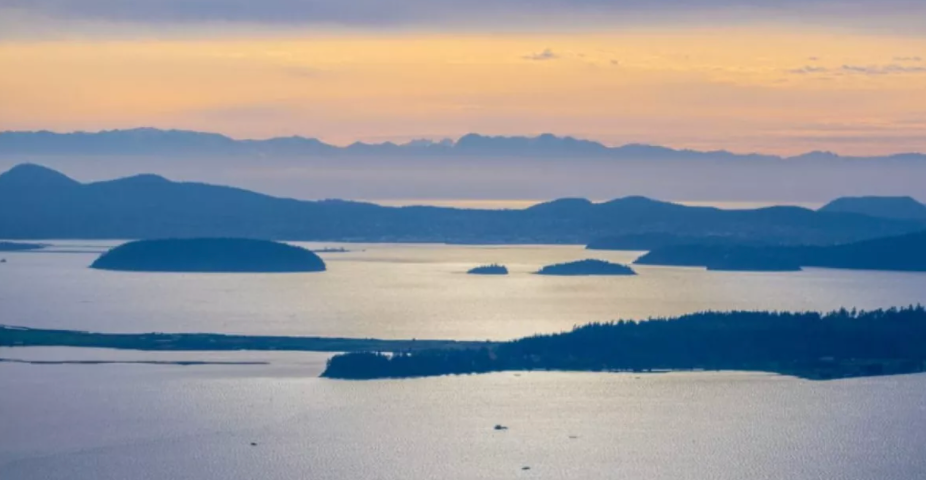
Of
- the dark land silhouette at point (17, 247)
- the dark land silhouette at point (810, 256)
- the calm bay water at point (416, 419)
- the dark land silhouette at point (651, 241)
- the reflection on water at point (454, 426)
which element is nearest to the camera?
the reflection on water at point (454, 426)

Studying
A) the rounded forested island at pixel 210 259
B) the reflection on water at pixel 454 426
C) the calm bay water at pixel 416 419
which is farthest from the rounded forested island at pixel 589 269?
the reflection on water at pixel 454 426

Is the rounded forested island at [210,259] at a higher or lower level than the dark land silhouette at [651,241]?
lower

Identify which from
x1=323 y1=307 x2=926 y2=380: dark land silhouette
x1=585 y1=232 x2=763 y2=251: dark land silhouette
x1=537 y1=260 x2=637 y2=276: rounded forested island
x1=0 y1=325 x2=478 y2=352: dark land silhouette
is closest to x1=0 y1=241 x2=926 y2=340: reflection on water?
x1=537 y1=260 x2=637 y2=276: rounded forested island

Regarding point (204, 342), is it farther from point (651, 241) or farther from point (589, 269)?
point (651, 241)

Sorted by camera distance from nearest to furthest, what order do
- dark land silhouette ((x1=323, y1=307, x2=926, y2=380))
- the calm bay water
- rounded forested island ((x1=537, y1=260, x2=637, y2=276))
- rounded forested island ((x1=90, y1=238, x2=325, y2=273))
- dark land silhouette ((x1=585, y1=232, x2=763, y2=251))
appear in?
the calm bay water
dark land silhouette ((x1=323, y1=307, x2=926, y2=380))
rounded forested island ((x1=537, y1=260, x2=637, y2=276))
rounded forested island ((x1=90, y1=238, x2=325, y2=273))
dark land silhouette ((x1=585, y1=232, x2=763, y2=251))

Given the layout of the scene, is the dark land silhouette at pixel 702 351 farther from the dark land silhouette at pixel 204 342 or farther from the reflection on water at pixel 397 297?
the reflection on water at pixel 397 297

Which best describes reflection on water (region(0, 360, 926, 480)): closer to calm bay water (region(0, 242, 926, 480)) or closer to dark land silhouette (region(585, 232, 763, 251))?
calm bay water (region(0, 242, 926, 480))
